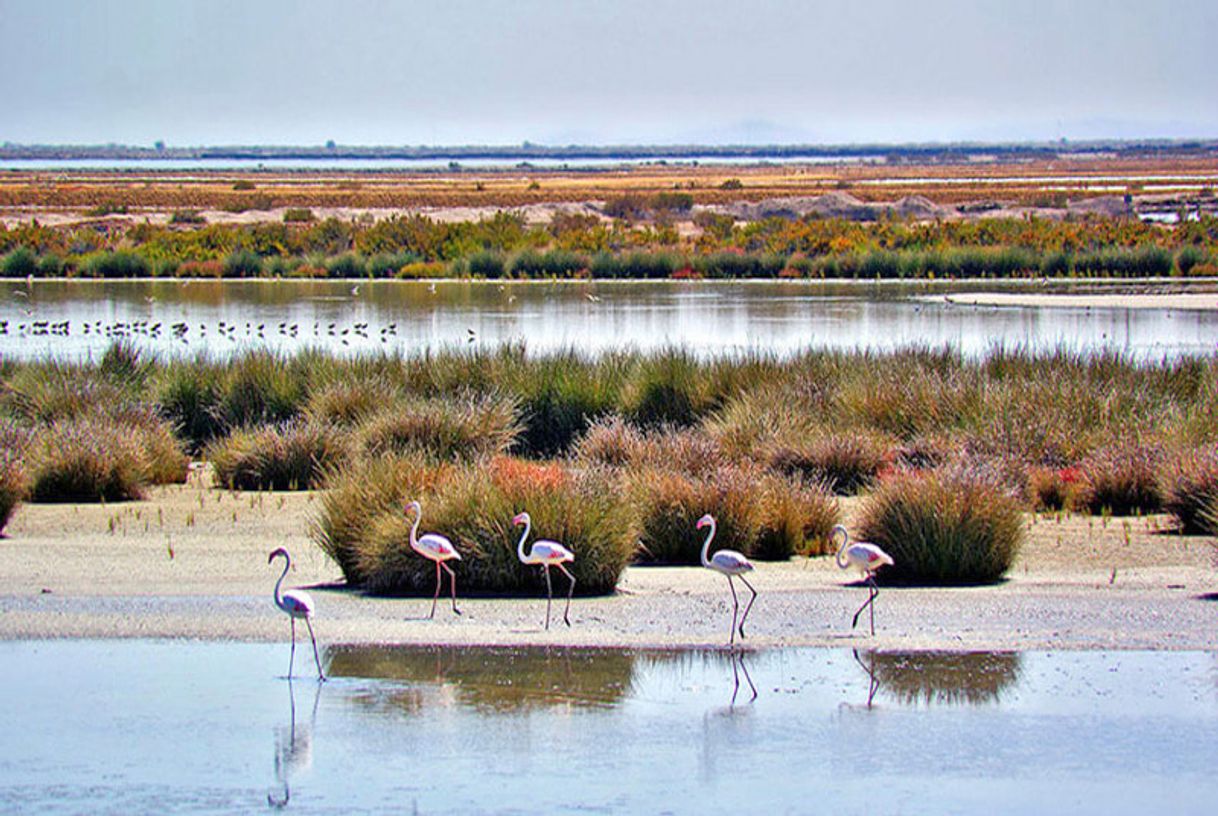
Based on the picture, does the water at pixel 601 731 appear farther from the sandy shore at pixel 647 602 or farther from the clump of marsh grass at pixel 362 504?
the clump of marsh grass at pixel 362 504

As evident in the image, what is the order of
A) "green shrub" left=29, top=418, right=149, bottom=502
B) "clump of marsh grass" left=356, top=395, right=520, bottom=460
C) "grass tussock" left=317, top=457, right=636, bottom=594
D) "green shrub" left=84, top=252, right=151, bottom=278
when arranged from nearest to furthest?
"grass tussock" left=317, top=457, right=636, bottom=594
"green shrub" left=29, top=418, right=149, bottom=502
"clump of marsh grass" left=356, top=395, right=520, bottom=460
"green shrub" left=84, top=252, right=151, bottom=278

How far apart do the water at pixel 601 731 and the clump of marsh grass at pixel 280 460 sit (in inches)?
265

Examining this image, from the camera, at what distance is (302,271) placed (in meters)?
59.6

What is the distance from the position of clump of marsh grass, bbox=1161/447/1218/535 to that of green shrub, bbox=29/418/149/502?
404 inches

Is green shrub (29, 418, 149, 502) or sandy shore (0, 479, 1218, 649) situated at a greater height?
green shrub (29, 418, 149, 502)

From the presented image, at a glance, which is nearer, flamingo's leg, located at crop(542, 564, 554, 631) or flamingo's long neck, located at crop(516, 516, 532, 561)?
flamingo's long neck, located at crop(516, 516, 532, 561)

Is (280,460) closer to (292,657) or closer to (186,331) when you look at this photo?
(292,657)

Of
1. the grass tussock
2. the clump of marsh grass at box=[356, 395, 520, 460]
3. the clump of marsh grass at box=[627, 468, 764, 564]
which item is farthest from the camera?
the clump of marsh grass at box=[356, 395, 520, 460]

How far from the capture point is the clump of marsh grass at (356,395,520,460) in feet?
57.7

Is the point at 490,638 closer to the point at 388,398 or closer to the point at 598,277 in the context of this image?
the point at 388,398

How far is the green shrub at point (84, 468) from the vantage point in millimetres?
16562

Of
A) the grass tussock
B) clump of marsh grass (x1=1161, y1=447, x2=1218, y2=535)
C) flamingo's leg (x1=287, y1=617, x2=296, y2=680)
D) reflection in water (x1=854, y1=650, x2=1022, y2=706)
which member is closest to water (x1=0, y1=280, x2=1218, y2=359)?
clump of marsh grass (x1=1161, y1=447, x2=1218, y2=535)

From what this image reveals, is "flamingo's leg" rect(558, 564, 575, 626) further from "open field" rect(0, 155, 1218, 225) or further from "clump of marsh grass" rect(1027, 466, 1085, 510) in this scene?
"open field" rect(0, 155, 1218, 225)

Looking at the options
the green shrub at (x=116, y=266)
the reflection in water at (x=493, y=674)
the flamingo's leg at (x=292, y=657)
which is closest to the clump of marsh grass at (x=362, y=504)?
the flamingo's leg at (x=292, y=657)
